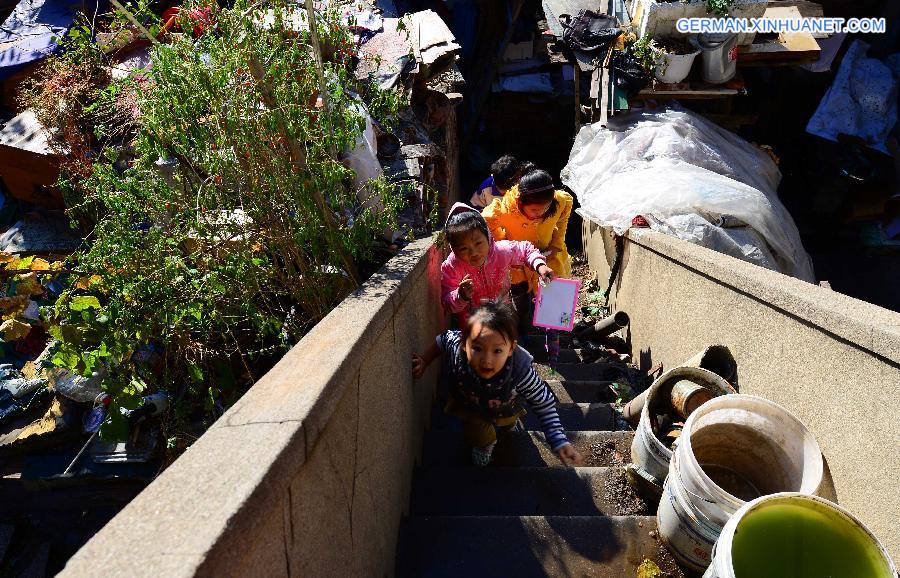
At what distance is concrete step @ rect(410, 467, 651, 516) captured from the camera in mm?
2979

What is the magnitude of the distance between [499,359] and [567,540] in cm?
91

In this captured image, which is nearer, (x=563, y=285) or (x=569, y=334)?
(x=563, y=285)

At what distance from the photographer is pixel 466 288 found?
357cm

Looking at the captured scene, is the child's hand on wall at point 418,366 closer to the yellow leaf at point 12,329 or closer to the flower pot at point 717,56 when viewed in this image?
the yellow leaf at point 12,329

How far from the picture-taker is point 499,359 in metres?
2.58

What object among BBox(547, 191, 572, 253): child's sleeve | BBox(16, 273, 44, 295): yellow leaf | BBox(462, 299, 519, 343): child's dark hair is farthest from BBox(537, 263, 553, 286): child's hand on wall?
BBox(16, 273, 44, 295): yellow leaf

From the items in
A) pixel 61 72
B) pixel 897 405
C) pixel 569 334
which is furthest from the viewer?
pixel 569 334

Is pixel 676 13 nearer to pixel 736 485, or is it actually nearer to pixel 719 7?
pixel 719 7

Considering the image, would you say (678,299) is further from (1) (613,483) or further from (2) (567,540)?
(2) (567,540)

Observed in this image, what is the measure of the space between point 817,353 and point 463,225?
1909mm

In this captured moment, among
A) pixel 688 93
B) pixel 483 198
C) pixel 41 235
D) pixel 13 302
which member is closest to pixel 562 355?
pixel 483 198

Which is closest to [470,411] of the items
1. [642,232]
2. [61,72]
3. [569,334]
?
[642,232]

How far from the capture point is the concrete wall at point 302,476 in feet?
3.47

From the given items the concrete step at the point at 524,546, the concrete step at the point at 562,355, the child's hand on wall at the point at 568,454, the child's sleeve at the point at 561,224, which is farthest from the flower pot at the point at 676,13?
the concrete step at the point at 524,546
